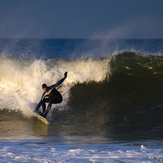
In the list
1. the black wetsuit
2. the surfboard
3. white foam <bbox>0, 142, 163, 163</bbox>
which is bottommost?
white foam <bbox>0, 142, 163, 163</bbox>

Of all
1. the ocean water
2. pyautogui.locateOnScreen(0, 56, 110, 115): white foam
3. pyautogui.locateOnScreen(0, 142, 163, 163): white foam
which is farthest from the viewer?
pyautogui.locateOnScreen(0, 56, 110, 115): white foam

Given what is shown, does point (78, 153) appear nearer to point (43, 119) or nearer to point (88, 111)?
point (43, 119)

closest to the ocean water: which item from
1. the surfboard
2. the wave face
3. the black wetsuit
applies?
the wave face

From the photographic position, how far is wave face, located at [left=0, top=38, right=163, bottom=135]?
261 inches

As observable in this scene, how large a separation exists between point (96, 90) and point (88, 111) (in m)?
1.98

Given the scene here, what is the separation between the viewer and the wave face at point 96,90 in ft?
21.7

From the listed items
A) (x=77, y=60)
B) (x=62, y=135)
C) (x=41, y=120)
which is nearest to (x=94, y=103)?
(x=41, y=120)

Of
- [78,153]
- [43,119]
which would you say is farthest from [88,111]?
[78,153]

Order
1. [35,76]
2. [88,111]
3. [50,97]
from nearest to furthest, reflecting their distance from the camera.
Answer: [50,97] → [88,111] → [35,76]

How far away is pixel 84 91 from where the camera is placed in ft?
30.2

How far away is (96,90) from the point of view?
928cm

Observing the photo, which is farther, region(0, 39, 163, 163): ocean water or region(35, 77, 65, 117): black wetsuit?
region(35, 77, 65, 117): black wetsuit

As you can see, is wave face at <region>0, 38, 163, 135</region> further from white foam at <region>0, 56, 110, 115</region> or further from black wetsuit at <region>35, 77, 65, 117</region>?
black wetsuit at <region>35, 77, 65, 117</region>

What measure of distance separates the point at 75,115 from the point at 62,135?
173cm
